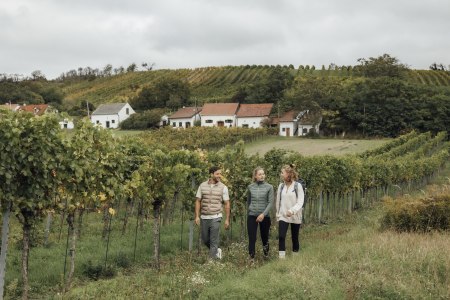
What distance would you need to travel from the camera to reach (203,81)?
407 ft

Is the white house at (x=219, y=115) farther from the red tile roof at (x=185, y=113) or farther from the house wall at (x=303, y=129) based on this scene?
the house wall at (x=303, y=129)

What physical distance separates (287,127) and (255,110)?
9761mm

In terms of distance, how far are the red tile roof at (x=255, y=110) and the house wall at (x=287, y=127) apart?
573 centimetres

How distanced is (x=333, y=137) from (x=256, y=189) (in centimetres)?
6011

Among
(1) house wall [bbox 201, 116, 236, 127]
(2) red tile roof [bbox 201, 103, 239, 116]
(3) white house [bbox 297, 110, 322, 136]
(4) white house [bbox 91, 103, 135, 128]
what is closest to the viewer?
(3) white house [bbox 297, 110, 322, 136]

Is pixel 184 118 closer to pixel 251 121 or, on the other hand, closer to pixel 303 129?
pixel 251 121

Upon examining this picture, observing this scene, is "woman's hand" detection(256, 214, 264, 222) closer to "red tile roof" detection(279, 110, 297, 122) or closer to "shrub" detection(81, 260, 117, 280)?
"shrub" detection(81, 260, 117, 280)

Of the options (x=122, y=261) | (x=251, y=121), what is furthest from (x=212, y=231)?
(x=251, y=121)

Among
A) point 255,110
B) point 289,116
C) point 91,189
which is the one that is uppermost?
point 255,110

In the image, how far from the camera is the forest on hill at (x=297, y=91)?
218 ft

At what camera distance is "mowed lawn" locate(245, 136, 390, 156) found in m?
51.8

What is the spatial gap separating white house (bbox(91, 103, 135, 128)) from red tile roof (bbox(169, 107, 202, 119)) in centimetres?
1034

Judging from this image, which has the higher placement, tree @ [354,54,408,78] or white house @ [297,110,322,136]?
tree @ [354,54,408,78]

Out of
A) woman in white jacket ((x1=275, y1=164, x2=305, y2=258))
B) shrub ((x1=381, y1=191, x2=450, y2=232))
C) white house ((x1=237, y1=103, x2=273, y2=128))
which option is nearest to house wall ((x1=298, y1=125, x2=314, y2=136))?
white house ((x1=237, y1=103, x2=273, y2=128))
